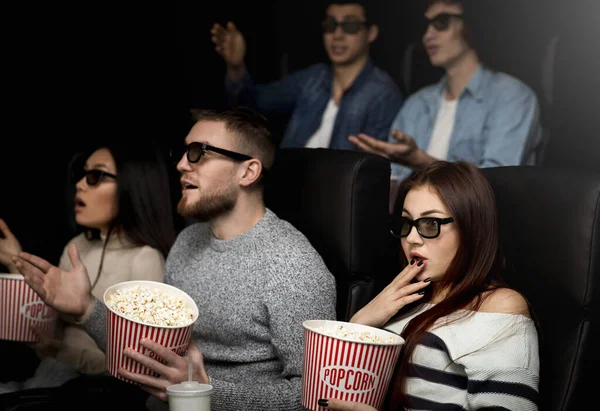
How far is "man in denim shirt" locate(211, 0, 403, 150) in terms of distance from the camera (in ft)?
10.4

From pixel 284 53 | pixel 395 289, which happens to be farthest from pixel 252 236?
pixel 284 53

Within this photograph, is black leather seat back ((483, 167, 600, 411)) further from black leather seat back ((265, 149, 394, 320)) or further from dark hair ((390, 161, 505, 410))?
black leather seat back ((265, 149, 394, 320))

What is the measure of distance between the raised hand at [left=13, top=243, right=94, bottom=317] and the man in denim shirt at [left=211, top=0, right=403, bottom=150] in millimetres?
1400

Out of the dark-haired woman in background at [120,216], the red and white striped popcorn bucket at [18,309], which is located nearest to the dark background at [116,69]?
the dark-haired woman in background at [120,216]

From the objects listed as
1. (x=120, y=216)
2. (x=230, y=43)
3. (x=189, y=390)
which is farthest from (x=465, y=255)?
(x=230, y=43)

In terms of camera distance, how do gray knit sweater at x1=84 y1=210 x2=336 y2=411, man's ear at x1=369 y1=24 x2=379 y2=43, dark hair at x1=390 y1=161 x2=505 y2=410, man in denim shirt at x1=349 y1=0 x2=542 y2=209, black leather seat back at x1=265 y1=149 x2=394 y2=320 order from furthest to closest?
man's ear at x1=369 y1=24 x2=379 y2=43, man in denim shirt at x1=349 y1=0 x2=542 y2=209, black leather seat back at x1=265 y1=149 x2=394 y2=320, gray knit sweater at x1=84 y1=210 x2=336 y2=411, dark hair at x1=390 y1=161 x2=505 y2=410

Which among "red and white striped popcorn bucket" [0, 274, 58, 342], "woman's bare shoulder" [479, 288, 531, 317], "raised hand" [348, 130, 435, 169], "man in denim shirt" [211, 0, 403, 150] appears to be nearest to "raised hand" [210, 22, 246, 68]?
"man in denim shirt" [211, 0, 403, 150]

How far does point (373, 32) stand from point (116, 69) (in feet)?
4.03

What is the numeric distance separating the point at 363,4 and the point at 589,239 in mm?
1787

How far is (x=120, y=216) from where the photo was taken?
268cm

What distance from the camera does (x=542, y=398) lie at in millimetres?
1729

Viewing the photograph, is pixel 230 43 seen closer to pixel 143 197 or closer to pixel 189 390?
pixel 143 197

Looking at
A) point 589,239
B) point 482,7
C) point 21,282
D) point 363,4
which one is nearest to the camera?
point 589,239

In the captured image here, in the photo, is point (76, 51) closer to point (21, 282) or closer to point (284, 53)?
point (284, 53)
